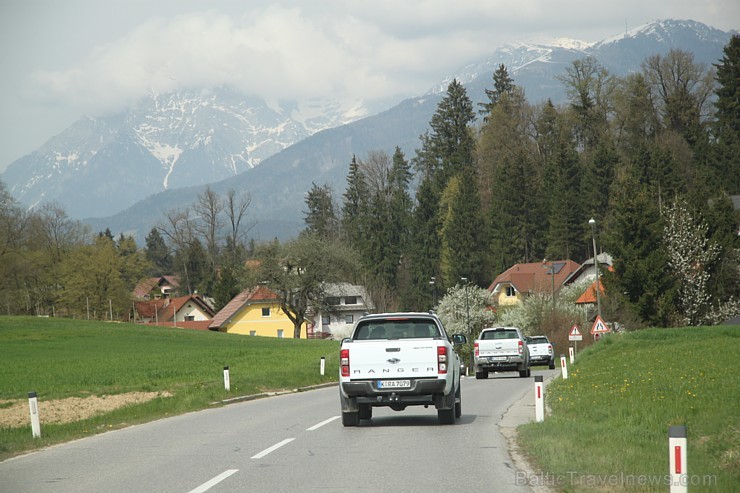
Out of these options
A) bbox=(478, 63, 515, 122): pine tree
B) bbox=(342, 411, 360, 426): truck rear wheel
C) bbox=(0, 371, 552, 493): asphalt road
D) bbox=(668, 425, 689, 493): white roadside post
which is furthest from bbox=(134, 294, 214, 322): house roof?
bbox=(668, 425, 689, 493): white roadside post

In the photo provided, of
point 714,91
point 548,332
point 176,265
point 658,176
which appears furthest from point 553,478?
point 176,265

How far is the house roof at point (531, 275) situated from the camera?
96.3m

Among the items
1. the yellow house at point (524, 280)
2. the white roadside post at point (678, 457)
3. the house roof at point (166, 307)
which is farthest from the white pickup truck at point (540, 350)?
the house roof at point (166, 307)

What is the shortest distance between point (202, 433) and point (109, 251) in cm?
9795

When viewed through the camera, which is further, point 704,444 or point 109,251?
point 109,251

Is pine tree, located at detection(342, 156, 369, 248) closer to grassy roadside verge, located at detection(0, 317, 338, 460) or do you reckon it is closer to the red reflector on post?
grassy roadside verge, located at detection(0, 317, 338, 460)

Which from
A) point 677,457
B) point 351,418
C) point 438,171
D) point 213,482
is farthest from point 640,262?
point 677,457

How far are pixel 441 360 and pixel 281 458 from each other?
16.0 feet

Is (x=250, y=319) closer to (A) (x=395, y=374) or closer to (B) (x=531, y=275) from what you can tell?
(B) (x=531, y=275)

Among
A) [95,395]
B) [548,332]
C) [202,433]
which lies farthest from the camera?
[548,332]

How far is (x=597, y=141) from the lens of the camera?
4058 inches

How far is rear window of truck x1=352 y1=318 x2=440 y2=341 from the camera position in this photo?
18.7 meters

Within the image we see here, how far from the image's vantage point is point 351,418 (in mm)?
18250

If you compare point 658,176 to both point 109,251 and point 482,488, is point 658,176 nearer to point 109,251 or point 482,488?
point 109,251
